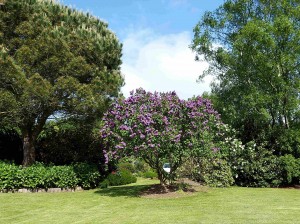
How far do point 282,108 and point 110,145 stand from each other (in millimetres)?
9099

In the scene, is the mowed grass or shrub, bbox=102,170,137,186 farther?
shrub, bbox=102,170,137,186

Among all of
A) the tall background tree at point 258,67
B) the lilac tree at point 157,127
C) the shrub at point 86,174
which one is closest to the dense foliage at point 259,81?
the tall background tree at point 258,67

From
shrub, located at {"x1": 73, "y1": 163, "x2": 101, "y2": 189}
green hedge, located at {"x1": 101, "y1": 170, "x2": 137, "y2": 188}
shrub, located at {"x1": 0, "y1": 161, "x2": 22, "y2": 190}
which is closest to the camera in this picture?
shrub, located at {"x1": 0, "y1": 161, "x2": 22, "y2": 190}

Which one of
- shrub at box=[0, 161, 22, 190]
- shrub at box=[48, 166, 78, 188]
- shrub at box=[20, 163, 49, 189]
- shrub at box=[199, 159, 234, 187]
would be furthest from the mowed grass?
shrub at box=[199, 159, 234, 187]

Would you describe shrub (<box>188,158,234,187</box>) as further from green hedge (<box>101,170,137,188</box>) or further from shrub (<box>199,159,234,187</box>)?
green hedge (<box>101,170,137,188</box>)

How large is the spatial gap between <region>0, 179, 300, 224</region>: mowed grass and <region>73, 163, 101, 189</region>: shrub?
2.18 metres

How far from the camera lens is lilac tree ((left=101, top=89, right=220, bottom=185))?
12578mm

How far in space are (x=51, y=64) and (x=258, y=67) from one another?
10.2m

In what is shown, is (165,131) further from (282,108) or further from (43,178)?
(282,108)

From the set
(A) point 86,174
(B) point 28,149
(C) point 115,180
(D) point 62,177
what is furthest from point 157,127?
(B) point 28,149

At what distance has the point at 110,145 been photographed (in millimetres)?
13906

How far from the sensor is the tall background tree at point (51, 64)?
14.3m

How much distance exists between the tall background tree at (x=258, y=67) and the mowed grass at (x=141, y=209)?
20.6ft

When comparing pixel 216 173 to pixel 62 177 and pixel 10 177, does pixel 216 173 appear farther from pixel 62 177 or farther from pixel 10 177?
pixel 10 177
